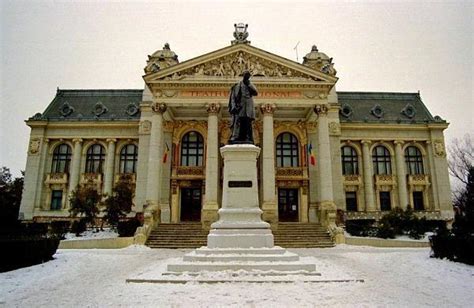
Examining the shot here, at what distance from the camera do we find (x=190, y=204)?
Result: 3112 centimetres

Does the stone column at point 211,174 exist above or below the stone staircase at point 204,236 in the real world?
above

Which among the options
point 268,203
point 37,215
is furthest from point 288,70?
point 37,215

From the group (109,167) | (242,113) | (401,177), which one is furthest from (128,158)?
(401,177)

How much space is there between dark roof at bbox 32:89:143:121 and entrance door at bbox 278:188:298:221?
1738 centimetres

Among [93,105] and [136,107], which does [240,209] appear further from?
[93,105]

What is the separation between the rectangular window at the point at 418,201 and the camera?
33656 millimetres

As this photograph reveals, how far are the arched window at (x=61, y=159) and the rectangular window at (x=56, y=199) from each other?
84.4 inches

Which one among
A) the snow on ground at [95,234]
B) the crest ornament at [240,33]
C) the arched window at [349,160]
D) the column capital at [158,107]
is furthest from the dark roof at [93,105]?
the arched window at [349,160]

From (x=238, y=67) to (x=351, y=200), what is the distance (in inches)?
688

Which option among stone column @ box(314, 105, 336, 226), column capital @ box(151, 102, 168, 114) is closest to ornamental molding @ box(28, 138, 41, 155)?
column capital @ box(151, 102, 168, 114)

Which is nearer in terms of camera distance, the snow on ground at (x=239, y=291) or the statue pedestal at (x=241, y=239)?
the snow on ground at (x=239, y=291)

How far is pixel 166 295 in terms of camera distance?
673cm

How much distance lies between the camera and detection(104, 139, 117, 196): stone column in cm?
3288

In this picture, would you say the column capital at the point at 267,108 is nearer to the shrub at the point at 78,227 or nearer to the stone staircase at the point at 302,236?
the stone staircase at the point at 302,236
